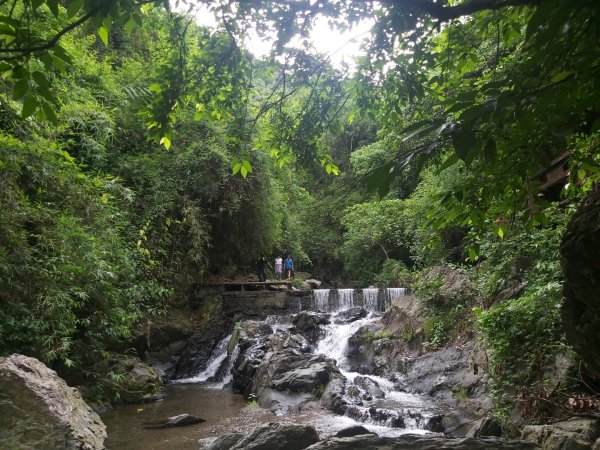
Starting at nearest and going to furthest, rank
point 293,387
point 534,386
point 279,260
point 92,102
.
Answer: point 534,386
point 293,387
point 92,102
point 279,260

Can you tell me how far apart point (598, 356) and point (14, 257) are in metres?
7.25

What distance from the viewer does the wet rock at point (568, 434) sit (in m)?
3.52

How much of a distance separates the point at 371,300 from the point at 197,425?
819cm

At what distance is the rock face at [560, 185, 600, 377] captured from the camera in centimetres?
211

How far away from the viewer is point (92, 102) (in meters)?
9.63

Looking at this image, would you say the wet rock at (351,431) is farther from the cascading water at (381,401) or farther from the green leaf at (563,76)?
the green leaf at (563,76)

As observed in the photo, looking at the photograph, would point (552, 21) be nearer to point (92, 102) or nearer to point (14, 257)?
point (14, 257)

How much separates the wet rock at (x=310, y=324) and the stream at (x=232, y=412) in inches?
18.6

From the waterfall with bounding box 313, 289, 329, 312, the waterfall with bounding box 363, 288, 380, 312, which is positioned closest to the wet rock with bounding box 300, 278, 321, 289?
the waterfall with bounding box 313, 289, 329, 312

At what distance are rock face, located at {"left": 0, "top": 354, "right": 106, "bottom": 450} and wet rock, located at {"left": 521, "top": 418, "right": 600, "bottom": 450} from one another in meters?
4.96

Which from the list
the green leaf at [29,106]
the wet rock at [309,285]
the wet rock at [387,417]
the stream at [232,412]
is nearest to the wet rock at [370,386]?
the stream at [232,412]

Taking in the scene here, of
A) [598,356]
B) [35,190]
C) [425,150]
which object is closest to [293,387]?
[35,190]

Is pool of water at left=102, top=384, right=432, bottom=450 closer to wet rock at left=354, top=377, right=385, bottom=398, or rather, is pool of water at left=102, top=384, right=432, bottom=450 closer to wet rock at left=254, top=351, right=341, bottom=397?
wet rock at left=254, top=351, right=341, bottom=397

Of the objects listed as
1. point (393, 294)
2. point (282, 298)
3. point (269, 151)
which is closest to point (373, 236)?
point (393, 294)
